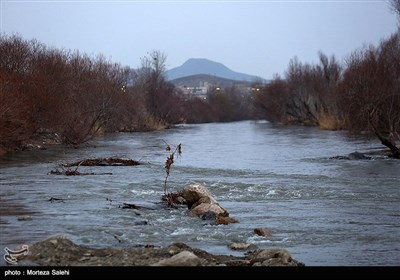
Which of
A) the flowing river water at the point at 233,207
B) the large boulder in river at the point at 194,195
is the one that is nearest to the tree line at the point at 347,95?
the flowing river water at the point at 233,207

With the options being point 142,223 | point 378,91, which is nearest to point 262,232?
point 142,223

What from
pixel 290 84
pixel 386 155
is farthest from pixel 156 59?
pixel 386 155

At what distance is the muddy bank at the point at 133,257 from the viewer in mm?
8250

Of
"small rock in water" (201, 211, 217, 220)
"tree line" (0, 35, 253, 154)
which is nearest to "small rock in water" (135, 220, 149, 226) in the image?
"small rock in water" (201, 211, 217, 220)

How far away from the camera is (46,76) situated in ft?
128

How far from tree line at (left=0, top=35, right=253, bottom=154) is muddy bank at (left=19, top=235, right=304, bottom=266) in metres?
20.3

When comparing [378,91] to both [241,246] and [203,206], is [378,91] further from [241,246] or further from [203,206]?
[241,246]

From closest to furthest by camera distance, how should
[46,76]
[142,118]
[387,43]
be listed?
[46,76]
[387,43]
[142,118]

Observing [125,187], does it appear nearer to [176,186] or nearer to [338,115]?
[176,186]

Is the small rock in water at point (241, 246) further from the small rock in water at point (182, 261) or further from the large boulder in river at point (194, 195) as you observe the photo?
the large boulder in river at point (194, 195)

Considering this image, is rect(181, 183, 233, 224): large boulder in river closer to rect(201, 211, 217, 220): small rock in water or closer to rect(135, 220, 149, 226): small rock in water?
rect(201, 211, 217, 220): small rock in water

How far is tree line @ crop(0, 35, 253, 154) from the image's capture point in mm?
31094

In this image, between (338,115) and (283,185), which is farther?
(338,115)

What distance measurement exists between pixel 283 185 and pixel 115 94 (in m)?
35.8
